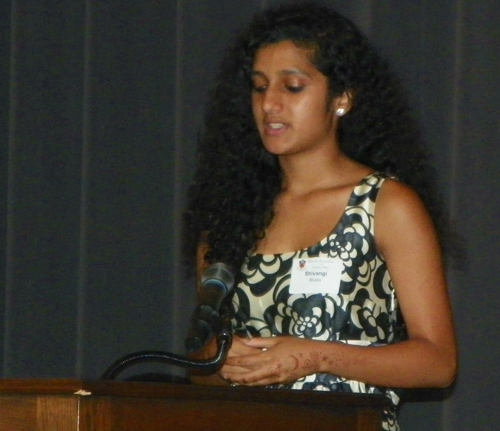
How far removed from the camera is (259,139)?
228cm

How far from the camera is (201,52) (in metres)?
3.30

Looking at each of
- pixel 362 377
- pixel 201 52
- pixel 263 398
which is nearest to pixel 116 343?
pixel 201 52

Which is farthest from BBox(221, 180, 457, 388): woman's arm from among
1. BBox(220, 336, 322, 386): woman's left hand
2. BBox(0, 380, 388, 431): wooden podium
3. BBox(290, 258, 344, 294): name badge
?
BBox(0, 380, 388, 431): wooden podium

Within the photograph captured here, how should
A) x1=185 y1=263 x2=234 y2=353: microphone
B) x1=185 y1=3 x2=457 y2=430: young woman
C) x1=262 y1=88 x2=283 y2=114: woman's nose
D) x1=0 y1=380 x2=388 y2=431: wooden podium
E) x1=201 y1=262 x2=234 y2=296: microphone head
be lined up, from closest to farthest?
→ x1=0 y1=380 x2=388 y2=431: wooden podium < x1=185 y1=263 x2=234 y2=353: microphone < x1=201 y1=262 x2=234 y2=296: microphone head < x1=185 y1=3 x2=457 y2=430: young woman < x1=262 y1=88 x2=283 y2=114: woman's nose

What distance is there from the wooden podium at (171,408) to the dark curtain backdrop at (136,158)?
138 centimetres

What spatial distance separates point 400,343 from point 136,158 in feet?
5.86

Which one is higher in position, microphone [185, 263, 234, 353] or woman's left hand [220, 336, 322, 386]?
microphone [185, 263, 234, 353]

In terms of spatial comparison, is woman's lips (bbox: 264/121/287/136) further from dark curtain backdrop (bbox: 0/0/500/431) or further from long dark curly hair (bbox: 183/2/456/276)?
dark curtain backdrop (bbox: 0/0/500/431)

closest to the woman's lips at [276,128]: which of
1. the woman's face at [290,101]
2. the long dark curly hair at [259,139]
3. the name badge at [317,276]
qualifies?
the woman's face at [290,101]

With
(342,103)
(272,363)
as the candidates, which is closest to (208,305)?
(272,363)

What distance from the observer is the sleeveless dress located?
1936 millimetres

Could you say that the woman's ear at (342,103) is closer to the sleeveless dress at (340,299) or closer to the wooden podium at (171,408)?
the sleeveless dress at (340,299)

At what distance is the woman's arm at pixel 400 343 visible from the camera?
1.60 m

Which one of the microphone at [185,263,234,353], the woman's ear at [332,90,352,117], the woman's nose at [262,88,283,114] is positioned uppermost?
the woman's ear at [332,90,352,117]
